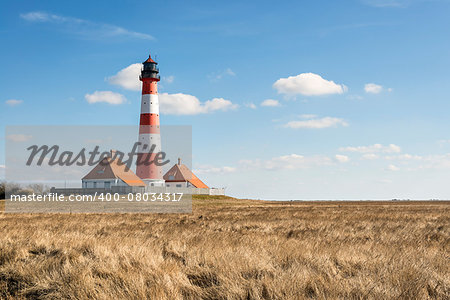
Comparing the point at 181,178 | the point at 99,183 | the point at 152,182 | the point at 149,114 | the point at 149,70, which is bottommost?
the point at 99,183

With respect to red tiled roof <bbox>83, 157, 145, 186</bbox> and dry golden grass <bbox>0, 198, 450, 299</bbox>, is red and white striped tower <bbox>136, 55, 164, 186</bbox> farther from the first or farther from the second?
dry golden grass <bbox>0, 198, 450, 299</bbox>

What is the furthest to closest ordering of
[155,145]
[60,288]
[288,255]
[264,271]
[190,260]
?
1. [155,145]
2. [288,255]
3. [190,260]
4. [264,271]
5. [60,288]

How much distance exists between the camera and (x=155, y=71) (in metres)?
67.2

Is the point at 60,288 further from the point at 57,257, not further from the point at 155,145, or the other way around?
the point at 155,145

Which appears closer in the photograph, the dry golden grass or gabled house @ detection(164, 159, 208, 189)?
the dry golden grass

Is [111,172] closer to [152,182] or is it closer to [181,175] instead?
[152,182]

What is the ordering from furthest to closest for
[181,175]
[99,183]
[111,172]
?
[181,175] → [99,183] → [111,172]

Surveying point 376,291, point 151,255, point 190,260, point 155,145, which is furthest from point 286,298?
point 155,145

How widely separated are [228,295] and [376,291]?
1.90 m

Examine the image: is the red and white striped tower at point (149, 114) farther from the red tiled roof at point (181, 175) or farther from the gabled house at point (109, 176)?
the red tiled roof at point (181, 175)

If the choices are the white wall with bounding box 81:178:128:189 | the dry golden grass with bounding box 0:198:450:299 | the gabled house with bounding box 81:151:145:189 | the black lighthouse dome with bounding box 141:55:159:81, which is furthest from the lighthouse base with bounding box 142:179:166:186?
the dry golden grass with bounding box 0:198:450:299

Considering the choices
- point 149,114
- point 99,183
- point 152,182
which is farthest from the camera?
point 99,183

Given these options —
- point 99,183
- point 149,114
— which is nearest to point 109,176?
point 99,183

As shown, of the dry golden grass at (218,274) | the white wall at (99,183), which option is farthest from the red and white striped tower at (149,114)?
the dry golden grass at (218,274)
